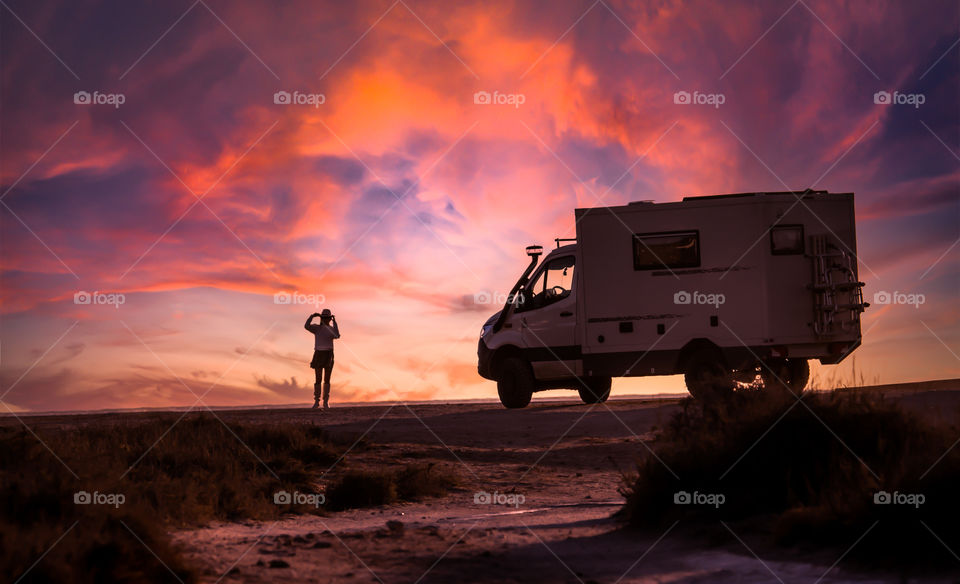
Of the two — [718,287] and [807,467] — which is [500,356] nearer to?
[718,287]

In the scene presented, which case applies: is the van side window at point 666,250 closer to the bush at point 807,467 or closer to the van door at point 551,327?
the van door at point 551,327

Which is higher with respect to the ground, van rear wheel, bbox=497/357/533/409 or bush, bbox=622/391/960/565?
van rear wheel, bbox=497/357/533/409

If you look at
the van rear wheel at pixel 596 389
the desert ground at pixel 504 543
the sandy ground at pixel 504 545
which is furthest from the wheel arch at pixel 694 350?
the sandy ground at pixel 504 545

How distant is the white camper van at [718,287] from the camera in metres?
19.5

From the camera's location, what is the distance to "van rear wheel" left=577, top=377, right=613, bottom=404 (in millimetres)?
21547

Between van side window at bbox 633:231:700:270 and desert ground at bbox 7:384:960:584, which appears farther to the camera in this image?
van side window at bbox 633:231:700:270

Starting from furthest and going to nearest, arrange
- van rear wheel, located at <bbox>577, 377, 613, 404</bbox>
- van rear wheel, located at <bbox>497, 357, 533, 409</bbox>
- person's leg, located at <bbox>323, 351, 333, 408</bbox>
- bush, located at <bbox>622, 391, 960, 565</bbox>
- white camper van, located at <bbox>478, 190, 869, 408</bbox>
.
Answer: person's leg, located at <bbox>323, 351, 333, 408</bbox> → van rear wheel, located at <bbox>577, 377, 613, 404</bbox> → van rear wheel, located at <bbox>497, 357, 533, 409</bbox> → white camper van, located at <bbox>478, 190, 869, 408</bbox> → bush, located at <bbox>622, 391, 960, 565</bbox>

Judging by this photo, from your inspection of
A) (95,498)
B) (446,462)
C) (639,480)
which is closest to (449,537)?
(639,480)

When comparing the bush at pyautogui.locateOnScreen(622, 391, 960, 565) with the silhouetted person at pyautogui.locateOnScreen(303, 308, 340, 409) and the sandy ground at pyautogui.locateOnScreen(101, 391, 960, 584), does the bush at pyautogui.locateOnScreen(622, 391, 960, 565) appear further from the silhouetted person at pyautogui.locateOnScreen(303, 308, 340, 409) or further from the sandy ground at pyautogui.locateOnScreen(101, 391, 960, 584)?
the silhouetted person at pyautogui.locateOnScreen(303, 308, 340, 409)

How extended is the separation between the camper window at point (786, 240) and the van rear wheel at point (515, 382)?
6.08 meters

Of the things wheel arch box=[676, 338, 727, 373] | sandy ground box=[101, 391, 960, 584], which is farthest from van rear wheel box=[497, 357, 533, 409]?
sandy ground box=[101, 391, 960, 584]

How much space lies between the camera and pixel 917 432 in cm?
793

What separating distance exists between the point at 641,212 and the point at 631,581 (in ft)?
47.3

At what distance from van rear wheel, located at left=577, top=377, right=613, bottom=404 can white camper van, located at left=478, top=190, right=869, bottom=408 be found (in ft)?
3.77
